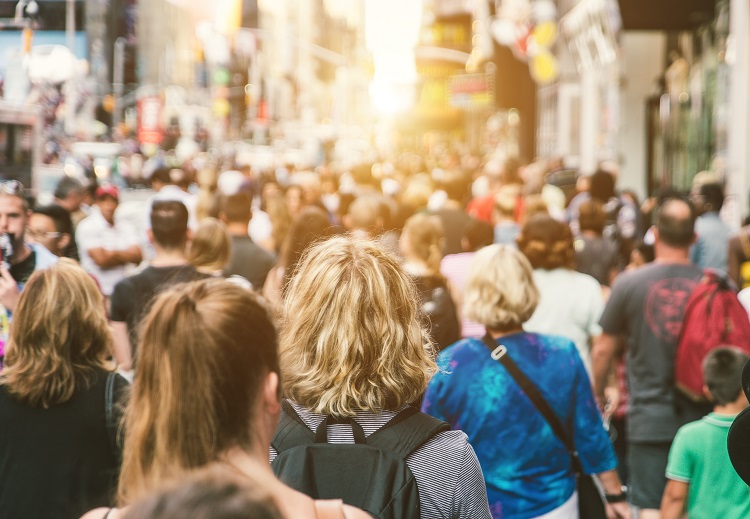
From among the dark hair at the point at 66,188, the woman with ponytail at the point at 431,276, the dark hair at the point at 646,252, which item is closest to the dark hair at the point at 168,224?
the woman with ponytail at the point at 431,276

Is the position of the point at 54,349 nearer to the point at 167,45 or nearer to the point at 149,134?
the point at 149,134

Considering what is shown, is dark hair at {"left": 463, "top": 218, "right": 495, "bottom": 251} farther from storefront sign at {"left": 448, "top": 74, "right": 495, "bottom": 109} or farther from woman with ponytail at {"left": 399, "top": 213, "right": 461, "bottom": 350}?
storefront sign at {"left": 448, "top": 74, "right": 495, "bottom": 109}

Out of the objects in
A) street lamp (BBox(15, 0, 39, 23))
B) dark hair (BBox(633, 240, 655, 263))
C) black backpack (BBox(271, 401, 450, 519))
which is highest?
street lamp (BBox(15, 0, 39, 23))

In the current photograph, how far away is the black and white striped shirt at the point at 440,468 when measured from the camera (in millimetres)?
3176

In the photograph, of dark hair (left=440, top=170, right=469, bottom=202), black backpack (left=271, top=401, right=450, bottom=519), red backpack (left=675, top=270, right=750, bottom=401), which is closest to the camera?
black backpack (left=271, top=401, right=450, bottom=519)

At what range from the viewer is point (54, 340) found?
430 cm

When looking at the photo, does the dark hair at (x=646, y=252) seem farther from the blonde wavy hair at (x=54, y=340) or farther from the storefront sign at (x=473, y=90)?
the storefront sign at (x=473, y=90)

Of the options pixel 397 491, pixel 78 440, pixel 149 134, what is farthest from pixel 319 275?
pixel 149 134

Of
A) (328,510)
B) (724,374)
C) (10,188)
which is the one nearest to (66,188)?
(10,188)

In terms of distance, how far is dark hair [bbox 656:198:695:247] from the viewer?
6.75 meters

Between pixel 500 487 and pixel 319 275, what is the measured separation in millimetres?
1844

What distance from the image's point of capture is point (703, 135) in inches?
722

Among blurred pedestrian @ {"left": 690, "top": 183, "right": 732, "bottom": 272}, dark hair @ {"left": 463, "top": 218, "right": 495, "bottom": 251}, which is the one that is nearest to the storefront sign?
blurred pedestrian @ {"left": 690, "top": 183, "right": 732, "bottom": 272}

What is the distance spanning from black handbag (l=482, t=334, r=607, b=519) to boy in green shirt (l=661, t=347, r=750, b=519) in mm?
306
